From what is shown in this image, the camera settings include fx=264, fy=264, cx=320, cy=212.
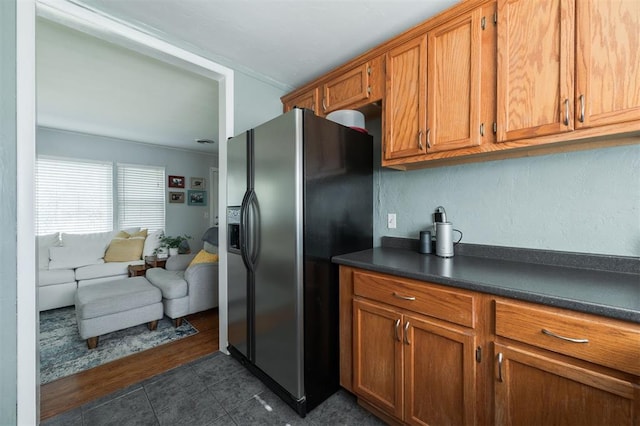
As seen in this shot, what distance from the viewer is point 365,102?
194cm

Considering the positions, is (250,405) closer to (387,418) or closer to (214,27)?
(387,418)

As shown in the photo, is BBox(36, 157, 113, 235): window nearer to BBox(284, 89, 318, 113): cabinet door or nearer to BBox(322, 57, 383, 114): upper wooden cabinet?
BBox(284, 89, 318, 113): cabinet door

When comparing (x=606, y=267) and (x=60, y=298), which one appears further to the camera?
(x=60, y=298)

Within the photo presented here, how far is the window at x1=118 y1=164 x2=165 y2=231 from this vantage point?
189 inches

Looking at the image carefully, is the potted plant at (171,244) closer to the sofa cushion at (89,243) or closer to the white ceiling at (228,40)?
the sofa cushion at (89,243)

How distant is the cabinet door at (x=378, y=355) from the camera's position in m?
1.39

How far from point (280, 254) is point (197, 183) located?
4887 mm

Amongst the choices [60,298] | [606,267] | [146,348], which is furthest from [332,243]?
[60,298]

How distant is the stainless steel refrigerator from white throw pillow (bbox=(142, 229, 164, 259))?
320cm

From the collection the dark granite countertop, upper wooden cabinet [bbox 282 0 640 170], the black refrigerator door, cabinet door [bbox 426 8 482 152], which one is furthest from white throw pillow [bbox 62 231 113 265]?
cabinet door [bbox 426 8 482 152]

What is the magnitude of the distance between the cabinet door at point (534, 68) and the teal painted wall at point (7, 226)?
1.80 m

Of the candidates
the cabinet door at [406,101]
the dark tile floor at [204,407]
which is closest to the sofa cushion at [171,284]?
the dark tile floor at [204,407]

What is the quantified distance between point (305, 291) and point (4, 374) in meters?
1.16

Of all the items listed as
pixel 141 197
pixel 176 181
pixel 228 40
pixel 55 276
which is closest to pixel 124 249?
pixel 55 276
